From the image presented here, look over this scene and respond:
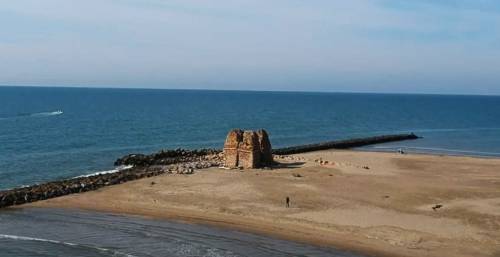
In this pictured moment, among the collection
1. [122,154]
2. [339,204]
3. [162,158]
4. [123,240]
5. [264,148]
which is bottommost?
[123,240]

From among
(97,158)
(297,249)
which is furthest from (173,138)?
(297,249)

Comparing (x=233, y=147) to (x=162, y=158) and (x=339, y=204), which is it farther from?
(x=339, y=204)

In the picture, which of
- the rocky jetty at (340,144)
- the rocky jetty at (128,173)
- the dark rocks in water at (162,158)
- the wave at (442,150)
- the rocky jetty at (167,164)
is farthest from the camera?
the wave at (442,150)

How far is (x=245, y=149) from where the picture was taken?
4388 cm

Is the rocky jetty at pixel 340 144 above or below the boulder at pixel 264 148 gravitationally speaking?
below

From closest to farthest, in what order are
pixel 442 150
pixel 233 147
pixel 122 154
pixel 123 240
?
pixel 123 240 → pixel 233 147 → pixel 122 154 → pixel 442 150

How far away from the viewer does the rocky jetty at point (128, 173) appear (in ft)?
112

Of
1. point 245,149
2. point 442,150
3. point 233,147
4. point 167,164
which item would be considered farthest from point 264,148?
point 442,150

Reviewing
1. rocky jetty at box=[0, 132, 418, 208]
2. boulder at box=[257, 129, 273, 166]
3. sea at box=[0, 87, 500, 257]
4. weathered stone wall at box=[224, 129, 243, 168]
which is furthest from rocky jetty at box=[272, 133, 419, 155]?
weathered stone wall at box=[224, 129, 243, 168]

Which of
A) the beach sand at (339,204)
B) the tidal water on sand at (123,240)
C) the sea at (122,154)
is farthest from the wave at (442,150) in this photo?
the tidal water on sand at (123,240)

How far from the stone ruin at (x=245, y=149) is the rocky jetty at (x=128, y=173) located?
1.54 m

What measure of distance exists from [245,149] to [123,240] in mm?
18835

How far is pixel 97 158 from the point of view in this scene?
176 feet

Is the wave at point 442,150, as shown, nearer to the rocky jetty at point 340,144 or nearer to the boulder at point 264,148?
the rocky jetty at point 340,144
